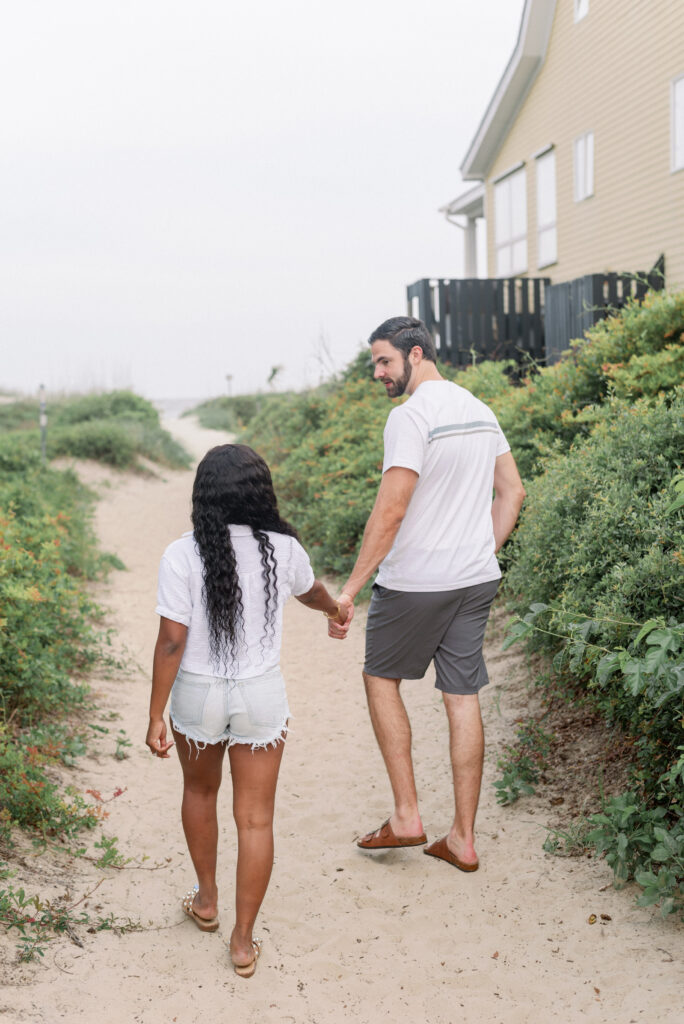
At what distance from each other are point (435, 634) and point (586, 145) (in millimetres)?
12566

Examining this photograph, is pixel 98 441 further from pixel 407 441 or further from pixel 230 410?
pixel 230 410

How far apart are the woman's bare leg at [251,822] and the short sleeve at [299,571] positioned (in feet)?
1.77

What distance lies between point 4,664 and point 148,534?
7.79 metres

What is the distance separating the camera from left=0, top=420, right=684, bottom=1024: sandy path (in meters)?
2.90

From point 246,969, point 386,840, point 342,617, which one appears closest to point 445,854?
point 386,840

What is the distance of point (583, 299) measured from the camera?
10.8 metres

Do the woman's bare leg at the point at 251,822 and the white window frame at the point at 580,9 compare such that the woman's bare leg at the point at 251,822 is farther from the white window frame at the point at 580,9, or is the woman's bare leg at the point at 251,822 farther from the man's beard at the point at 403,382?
the white window frame at the point at 580,9

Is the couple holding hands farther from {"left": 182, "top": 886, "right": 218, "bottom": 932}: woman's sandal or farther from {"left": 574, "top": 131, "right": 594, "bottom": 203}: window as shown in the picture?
{"left": 574, "top": 131, "right": 594, "bottom": 203}: window

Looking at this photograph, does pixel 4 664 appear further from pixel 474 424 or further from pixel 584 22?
pixel 584 22

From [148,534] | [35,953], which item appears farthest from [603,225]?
[35,953]

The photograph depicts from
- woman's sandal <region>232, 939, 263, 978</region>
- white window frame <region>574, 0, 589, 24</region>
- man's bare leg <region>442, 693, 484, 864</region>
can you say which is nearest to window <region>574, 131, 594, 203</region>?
white window frame <region>574, 0, 589, 24</region>

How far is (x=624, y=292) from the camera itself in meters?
11.4

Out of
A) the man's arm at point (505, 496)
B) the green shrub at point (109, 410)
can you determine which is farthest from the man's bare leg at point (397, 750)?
the green shrub at point (109, 410)

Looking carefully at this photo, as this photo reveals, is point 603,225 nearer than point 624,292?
No
